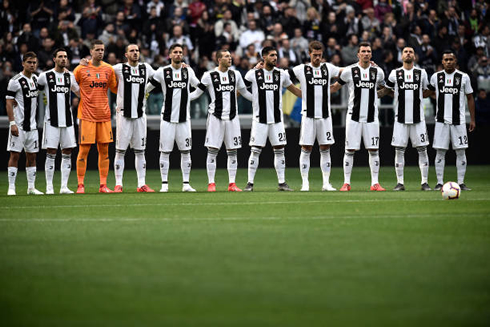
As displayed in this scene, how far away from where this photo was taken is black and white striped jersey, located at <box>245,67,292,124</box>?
1294 centimetres

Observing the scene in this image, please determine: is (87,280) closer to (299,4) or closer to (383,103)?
(383,103)

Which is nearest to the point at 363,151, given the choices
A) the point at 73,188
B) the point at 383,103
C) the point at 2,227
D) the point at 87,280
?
the point at 383,103

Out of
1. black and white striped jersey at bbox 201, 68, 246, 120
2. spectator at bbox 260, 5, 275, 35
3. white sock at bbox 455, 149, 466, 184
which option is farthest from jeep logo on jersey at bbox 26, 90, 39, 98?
spectator at bbox 260, 5, 275, 35

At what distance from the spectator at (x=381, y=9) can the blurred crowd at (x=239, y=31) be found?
3 centimetres

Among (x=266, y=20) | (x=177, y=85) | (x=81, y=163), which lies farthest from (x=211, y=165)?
(x=266, y=20)

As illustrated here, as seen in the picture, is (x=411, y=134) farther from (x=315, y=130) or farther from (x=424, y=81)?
(x=315, y=130)

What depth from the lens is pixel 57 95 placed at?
42.0 ft

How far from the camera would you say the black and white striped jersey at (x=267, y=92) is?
12.9m

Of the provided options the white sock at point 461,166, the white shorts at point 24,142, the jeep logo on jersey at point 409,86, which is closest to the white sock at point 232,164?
the jeep logo on jersey at point 409,86

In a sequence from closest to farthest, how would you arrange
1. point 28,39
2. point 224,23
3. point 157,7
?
1. point 28,39
2. point 224,23
3. point 157,7

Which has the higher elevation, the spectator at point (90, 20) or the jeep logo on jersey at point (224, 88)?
the spectator at point (90, 20)

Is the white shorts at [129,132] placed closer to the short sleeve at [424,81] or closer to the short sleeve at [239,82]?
the short sleeve at [239,82]

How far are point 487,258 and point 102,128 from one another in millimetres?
7935

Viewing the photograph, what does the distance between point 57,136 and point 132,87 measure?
139 centimetres
